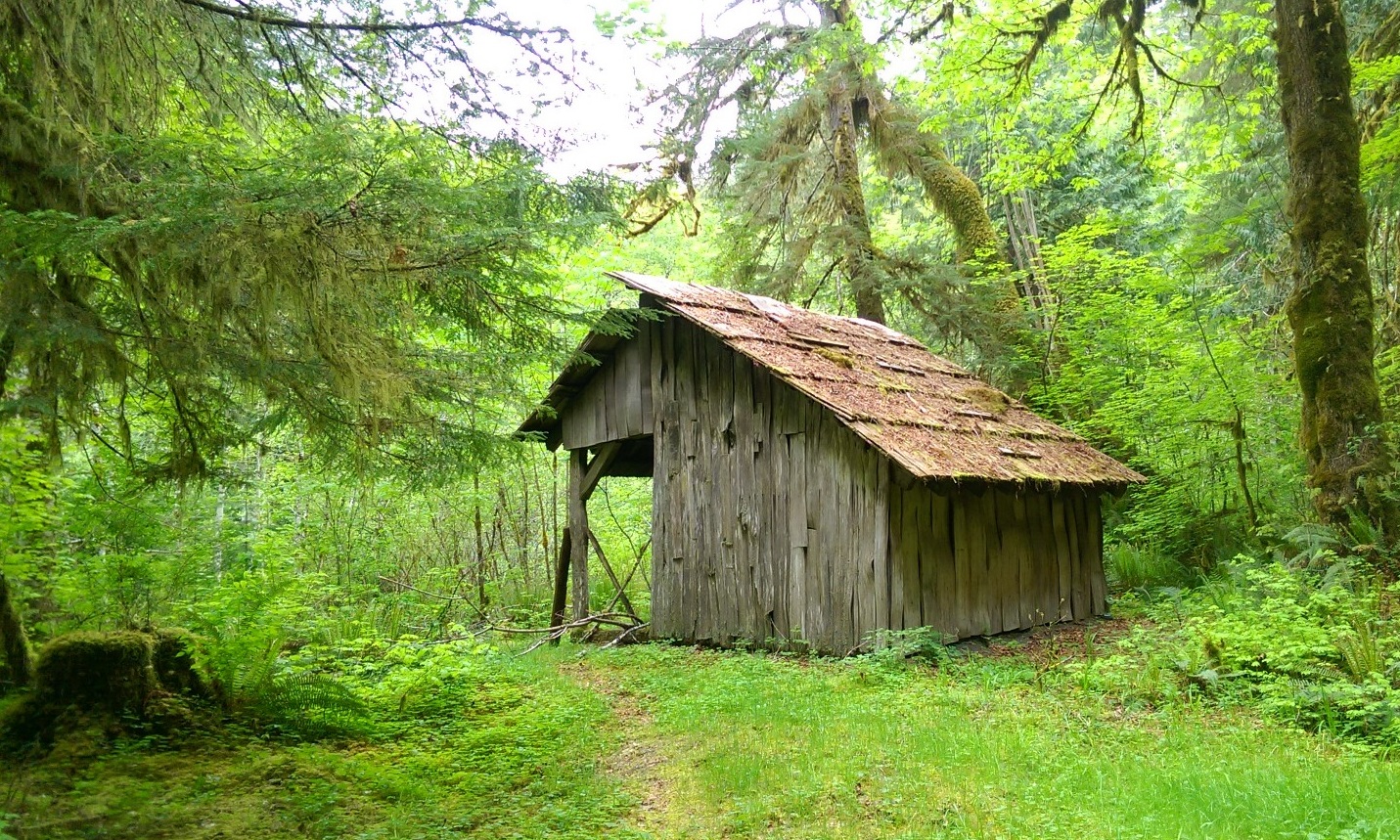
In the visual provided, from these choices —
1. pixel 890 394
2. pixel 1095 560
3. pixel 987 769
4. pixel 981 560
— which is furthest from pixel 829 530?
pixel 1095 560

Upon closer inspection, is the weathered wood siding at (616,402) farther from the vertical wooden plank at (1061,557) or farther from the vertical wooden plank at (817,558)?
the vertical wooden plank at (1061,557)

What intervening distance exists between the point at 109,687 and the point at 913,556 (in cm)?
687

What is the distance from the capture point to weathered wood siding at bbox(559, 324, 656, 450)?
37.4 ft

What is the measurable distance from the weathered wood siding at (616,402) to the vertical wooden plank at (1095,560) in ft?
19.9

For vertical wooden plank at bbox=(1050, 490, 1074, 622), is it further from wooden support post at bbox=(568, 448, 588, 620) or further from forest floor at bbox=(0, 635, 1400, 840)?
wooden support post at bbox=(568, 448, 588, 620)

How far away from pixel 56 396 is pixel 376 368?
1939 millimetres

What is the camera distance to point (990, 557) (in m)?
10.2

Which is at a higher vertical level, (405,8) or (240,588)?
(405,8)

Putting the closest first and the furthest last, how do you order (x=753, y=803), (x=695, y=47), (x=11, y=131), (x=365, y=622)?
(x=11, y=131), (x=753, y=803), (x=365, y=622), (x=695, y=47)

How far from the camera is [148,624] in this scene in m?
6.53

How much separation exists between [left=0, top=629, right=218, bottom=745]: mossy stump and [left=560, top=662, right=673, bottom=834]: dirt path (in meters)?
2.86

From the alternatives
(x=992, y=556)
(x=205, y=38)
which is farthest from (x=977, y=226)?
(x=205, y=38)

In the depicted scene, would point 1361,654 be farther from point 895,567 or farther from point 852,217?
point 852,217

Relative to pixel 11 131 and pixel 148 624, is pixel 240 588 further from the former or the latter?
pixel 11 131
